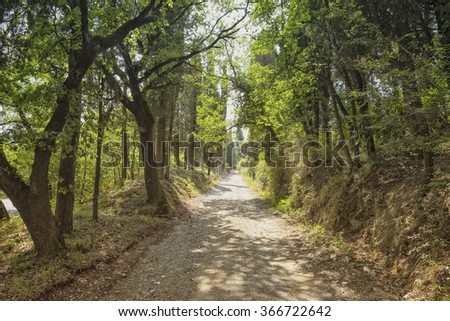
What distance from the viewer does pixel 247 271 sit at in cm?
686

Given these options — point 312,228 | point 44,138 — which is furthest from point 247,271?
point 44,138

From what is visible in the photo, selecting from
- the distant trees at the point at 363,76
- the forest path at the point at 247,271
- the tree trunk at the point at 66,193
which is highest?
the distant trees at the point at 363,76

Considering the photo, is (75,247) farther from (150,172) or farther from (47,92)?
(150,172)

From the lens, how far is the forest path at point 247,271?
5.68 meters

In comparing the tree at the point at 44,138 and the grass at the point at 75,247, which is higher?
the tree at the point at 44,138

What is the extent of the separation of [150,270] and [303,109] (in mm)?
11413

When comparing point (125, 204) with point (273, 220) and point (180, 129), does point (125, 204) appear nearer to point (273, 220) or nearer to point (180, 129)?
point (273, 220)

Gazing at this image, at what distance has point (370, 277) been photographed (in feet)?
20.4

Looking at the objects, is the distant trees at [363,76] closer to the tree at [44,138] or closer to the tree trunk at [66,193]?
the tree at [44,138]

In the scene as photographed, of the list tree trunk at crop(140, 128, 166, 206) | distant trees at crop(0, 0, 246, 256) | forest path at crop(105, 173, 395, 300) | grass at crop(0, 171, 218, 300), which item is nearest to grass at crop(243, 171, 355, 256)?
forest path at crop(105, 173, 395, 300)

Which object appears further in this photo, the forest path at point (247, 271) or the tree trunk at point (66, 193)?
the tree trunk at point (66, 193)

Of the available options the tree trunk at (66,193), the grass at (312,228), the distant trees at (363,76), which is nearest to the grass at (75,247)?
the tree trunk at (66,193)

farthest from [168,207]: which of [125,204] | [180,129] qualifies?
[180,129]

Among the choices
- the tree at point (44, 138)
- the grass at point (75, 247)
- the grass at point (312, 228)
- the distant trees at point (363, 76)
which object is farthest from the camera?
the grass at point (312, 228)
